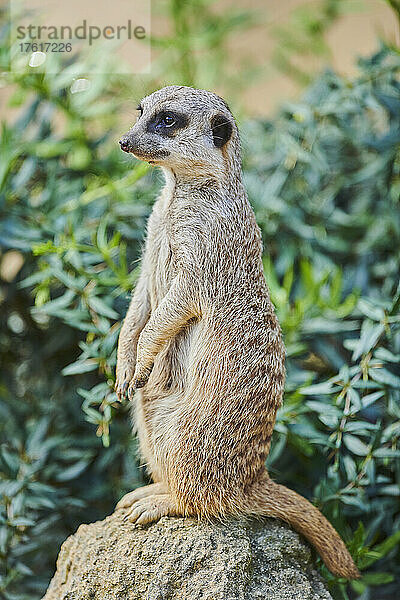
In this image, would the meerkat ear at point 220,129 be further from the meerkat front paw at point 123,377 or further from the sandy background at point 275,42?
the sandy background at point 275,42

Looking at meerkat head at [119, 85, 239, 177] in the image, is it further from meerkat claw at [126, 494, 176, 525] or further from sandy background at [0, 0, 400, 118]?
sandy background at [0, 0, 400, 118]

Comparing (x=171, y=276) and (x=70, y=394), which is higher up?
(x=171, y=276)

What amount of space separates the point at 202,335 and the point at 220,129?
331 millimetres

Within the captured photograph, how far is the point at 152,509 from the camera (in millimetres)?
1110

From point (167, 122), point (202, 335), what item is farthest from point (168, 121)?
point (202, 335)

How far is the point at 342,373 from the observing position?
60.0 inches

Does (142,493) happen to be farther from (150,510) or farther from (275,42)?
(275,42)

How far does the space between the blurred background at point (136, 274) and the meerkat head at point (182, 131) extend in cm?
42

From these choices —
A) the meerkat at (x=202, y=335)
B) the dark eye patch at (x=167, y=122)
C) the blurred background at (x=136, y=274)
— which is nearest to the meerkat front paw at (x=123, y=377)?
the meerkat at (x=202, y=335)

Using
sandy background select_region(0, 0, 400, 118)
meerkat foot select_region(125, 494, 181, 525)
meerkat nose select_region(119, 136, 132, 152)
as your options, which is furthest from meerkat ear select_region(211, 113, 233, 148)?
sandy background select_region(0, 0, 400, 118)

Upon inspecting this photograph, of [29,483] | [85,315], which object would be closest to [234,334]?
[85,315]

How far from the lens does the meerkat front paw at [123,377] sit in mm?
1121

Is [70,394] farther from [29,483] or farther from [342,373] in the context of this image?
[342,373]

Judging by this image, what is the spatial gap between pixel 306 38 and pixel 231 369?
2.11 metres
